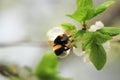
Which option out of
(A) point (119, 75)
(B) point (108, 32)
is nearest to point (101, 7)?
(B) point (108, 32)

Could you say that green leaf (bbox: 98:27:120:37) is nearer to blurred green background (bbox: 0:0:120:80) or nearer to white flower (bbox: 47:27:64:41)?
white flower (bbox: 47:27:64:41)

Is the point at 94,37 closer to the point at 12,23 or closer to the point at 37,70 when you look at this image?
the point at 37,70

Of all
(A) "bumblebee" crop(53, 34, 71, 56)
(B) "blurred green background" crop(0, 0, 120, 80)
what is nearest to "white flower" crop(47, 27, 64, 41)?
(A) "bumblebee" crop(53, 34, 71, 56)

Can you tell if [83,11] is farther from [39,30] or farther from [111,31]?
[39,30]

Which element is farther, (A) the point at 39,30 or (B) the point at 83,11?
(A) the point at 39,30

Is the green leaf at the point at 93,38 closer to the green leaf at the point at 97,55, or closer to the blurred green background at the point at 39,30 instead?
the green leaf at the point at 97,55

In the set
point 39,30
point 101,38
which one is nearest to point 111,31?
point 101,38
